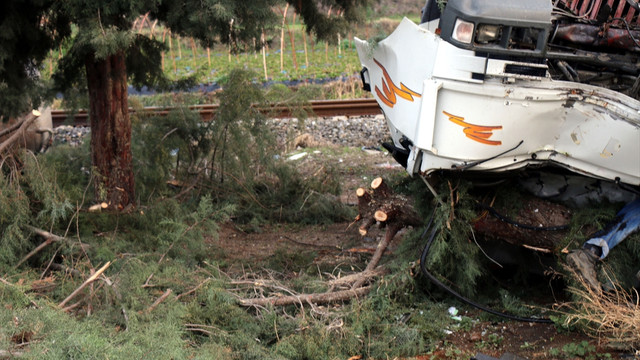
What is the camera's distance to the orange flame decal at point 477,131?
571cm

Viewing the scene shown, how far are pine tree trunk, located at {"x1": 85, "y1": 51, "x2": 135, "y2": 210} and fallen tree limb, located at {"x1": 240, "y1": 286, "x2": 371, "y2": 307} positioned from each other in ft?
10.0

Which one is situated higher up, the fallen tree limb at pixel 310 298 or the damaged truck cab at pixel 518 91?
the damaged truck cab at pixel 518 91

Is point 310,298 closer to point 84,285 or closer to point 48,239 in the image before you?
point 84,285

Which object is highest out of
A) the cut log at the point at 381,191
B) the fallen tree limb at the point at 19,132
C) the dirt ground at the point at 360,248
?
the fallen tree limb at the point at 19,132

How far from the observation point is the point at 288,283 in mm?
6863

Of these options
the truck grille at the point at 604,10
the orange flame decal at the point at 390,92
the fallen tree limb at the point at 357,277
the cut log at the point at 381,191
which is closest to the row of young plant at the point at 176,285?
the fallen tree limb at the point at 357,277

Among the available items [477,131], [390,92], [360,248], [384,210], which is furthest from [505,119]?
[360,248]

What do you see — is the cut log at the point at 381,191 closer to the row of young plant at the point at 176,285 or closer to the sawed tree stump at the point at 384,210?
the sawed tree stump at the point at 384,210

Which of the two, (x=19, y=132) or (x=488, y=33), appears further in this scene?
(x=19, y=132)

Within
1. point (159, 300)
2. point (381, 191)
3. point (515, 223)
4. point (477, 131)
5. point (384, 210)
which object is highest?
point (477, 131)

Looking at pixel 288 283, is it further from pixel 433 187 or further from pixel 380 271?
pixel 433 187

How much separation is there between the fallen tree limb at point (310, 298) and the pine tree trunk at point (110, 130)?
306cm

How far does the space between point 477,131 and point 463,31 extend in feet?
2.72

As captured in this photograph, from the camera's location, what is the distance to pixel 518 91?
558 cm
